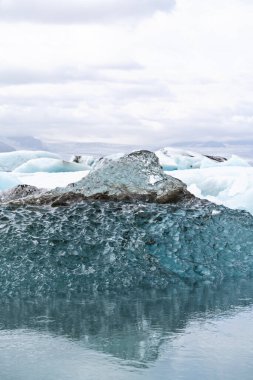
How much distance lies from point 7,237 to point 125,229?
1271 mm

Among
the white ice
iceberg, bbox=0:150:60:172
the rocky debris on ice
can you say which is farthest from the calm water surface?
iceberg, bbox=0:150:60:172

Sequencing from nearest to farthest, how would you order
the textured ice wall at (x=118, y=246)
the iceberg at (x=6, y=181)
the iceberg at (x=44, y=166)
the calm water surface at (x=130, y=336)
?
1. the calm water surface at (x=130, y=336)
2. the textured ice wall at (x=118, y=246)
3. the iceberg at (x=6, y=181)
4. the iceberg at (x=44, y=166)

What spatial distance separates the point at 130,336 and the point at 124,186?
161 inches

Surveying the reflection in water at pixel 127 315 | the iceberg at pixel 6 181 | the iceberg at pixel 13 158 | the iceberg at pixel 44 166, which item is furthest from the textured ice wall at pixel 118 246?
the iceberg at pixel 13 158

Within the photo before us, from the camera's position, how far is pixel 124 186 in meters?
8.37

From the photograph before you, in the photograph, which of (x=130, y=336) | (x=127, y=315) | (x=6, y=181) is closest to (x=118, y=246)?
(x=127, y=315)

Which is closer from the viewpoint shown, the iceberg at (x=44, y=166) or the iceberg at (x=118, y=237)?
the iceberg at (x=118, y=237)

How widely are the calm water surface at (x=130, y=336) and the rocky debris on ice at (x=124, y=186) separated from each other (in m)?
2.25

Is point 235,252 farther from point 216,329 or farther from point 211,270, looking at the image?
point 216,329

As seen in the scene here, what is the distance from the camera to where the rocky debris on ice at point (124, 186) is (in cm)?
817

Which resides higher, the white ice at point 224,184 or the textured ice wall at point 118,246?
the white ice at point 224,184

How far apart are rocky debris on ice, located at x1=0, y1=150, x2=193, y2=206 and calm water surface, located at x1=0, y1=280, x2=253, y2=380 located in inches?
88.7

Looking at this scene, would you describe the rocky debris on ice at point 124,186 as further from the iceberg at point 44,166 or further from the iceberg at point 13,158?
the iceberg at point 13,158

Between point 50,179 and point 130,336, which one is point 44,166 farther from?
point 130,336
